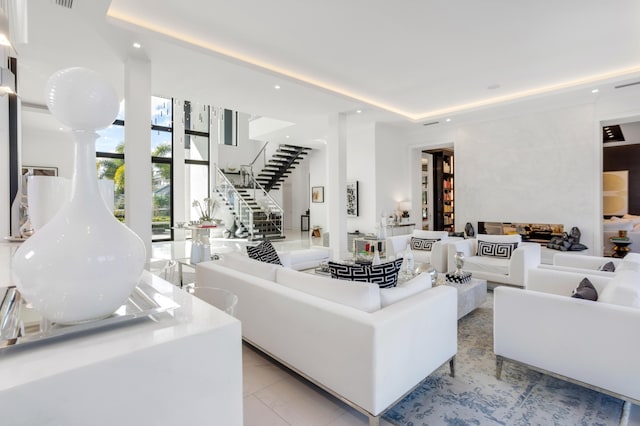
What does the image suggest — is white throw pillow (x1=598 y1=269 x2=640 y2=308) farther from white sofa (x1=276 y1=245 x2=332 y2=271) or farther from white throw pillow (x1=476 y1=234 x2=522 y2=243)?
white sofa (x1=276 y1=245 x2=332 y2=271)

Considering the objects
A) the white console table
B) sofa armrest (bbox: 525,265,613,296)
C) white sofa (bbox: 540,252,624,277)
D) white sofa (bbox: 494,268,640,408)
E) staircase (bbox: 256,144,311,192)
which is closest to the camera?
the white console table

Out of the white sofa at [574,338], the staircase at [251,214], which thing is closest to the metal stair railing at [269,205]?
the staircase at [251,214]

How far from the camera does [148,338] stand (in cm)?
78

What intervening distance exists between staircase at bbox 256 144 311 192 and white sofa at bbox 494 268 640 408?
35.1 ft

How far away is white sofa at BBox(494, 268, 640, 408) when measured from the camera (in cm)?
193

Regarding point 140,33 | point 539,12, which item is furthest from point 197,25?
point 539,12

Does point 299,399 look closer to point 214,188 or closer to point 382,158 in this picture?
point 382,158

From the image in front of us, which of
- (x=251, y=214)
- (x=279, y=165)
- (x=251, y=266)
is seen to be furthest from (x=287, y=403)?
(x=279, y=165)

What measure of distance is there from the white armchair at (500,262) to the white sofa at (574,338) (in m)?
1.98

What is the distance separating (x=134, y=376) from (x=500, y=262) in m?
4.96

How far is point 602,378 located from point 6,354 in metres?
2.78

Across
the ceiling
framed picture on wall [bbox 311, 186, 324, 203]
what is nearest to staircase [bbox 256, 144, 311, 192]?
framed picture on wall [bbox 311, 186, 324, 203]

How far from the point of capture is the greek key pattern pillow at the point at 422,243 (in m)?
5.65

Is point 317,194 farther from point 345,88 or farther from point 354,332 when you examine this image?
point 354,332
